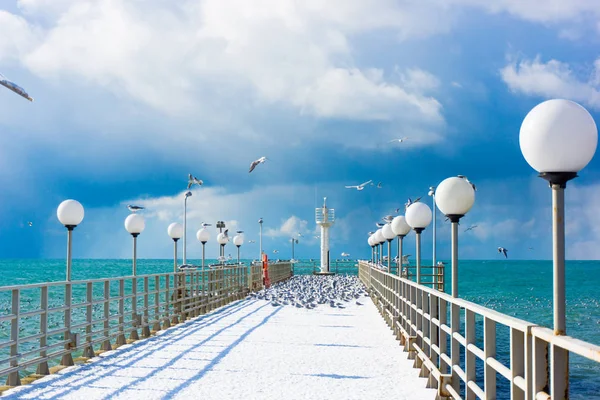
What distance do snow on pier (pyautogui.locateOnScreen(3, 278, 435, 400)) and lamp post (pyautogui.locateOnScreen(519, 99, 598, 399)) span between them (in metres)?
3.62

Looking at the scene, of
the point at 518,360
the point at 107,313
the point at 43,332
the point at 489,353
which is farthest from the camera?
the point at 107,313

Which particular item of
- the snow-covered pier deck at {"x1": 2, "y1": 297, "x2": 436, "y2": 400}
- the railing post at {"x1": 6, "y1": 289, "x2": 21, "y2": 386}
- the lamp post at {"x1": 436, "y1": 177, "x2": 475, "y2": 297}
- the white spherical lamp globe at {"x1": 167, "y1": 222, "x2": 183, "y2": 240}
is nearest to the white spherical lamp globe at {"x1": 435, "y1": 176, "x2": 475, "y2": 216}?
the lamp post at {"x1": 436, "y1": 177, "x2": 475, "y2": 297}

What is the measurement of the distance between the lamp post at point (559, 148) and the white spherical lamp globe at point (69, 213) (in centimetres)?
947

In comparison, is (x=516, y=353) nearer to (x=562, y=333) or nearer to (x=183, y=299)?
(x=562, y=333)

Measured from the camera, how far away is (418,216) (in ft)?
42.5

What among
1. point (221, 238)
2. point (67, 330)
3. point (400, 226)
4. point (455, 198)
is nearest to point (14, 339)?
point (67, 330)

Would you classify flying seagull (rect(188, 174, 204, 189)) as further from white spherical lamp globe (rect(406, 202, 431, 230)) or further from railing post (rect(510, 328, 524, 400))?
railing post (rect(510, 328, 524, 400))

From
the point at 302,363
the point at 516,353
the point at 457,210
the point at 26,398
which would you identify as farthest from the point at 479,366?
the point at 516,353

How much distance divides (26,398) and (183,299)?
9052mm

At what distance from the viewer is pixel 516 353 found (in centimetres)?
462

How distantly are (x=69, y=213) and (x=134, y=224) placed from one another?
3943 millimetres

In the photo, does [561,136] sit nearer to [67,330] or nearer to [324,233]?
[67,330]

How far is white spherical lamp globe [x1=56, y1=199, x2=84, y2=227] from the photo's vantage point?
12.3 meters

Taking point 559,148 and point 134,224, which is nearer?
point 559,148
